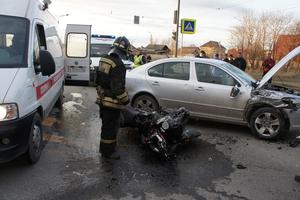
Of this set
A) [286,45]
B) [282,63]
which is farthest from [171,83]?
[286,45]

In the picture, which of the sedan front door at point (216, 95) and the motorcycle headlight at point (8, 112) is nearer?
the motorcycle headlight at point (8, 112)

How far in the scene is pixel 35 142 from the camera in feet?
17.6

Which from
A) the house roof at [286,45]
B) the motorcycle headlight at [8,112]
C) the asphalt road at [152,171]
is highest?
the house roof at [286,45]

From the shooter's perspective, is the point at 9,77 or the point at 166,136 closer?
the point at 9,77

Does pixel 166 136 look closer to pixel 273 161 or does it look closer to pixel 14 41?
pixel 273 161

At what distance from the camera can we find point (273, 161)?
614cm

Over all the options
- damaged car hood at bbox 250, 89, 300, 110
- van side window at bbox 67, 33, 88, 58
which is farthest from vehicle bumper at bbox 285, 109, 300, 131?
van side window at bbox 67, 33, 88, 58

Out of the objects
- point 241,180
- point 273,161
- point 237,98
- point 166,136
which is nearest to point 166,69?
point 237,98

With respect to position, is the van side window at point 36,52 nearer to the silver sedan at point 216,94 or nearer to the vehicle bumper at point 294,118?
the silver sedan at point 216,94

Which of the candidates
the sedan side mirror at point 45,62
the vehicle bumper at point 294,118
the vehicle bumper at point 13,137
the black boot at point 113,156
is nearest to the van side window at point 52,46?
the sedan side mirror at point 45,62

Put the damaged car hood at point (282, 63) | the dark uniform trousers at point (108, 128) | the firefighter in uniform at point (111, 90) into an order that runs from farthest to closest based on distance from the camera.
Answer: the damaged car hood at point (282, 63) < the dark uniform trousers at point (108, 128) < the firefighter in uniform at point (111, 90)

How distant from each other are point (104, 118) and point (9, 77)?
1574 millimetres

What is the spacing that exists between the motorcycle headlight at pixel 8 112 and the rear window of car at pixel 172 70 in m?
4.48

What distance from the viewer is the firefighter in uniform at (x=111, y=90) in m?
5.59
